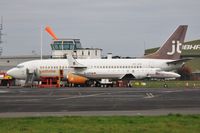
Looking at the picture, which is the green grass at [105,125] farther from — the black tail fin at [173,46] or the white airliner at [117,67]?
the black tail fin at [173,46]

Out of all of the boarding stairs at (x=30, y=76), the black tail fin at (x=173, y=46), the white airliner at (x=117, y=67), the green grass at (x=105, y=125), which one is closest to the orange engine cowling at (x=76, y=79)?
the white airliner at (x=117, y=67)

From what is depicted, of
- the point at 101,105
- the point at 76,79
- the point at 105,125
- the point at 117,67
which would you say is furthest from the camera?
the point at 117,67

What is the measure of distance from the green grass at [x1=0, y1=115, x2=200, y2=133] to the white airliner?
45.9 meters

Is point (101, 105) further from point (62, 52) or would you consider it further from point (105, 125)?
point (62, 52)

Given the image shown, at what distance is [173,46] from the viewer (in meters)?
66.6

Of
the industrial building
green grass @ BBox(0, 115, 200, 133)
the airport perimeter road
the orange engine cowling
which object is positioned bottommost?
green grass @ BBox(0, 115, 200, 133)

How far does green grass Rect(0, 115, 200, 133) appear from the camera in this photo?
13.9 m

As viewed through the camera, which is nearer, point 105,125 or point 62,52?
point 105,125

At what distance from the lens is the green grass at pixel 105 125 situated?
13.9 metres

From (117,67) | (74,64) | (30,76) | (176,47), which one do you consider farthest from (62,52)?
(176,47)

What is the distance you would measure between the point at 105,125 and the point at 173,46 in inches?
2075

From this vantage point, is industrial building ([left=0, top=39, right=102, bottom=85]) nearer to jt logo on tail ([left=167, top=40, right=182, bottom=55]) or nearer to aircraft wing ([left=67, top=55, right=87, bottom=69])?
aircraft wing ([left=67, top=55, right=87, bottom=69])

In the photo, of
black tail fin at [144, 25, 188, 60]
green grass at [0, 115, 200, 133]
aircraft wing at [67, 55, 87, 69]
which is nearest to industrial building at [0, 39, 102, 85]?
aircraft wing at [67, 55, 87, 69]

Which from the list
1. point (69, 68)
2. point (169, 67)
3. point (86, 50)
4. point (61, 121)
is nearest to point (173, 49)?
point (169, 67)
